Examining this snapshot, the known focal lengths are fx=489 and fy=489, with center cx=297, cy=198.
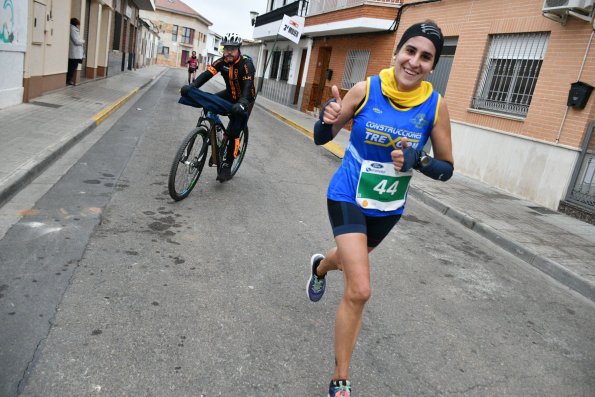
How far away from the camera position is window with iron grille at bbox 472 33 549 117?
33.1ft

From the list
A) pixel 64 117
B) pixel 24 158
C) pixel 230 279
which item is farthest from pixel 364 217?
pixel 64 117

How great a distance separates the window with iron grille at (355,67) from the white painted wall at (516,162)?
6.71 metres

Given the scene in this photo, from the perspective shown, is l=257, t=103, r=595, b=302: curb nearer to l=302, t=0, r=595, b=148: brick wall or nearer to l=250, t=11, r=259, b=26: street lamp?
l=302, t=0, r=595, b=148: brick wall

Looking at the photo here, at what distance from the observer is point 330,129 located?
108 inches

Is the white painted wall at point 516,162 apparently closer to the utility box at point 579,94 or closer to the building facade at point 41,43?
the utility box at point 579,94

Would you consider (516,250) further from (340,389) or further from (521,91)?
(521,91)

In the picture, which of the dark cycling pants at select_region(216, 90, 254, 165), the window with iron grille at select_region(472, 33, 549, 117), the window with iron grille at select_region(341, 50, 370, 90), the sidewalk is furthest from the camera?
the window with iron grille at select_region(341, 50, 370, 90)

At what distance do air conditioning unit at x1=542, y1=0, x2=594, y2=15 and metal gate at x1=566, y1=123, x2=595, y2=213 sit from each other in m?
2.06

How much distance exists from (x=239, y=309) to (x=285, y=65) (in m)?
25.7

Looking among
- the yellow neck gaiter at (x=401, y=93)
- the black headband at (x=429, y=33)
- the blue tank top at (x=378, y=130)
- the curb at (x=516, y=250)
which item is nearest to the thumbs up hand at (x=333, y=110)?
the blue tank top at (x=378, y=130)

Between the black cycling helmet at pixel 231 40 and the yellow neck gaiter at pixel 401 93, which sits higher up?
the black cycling helmet at pixel 231 40

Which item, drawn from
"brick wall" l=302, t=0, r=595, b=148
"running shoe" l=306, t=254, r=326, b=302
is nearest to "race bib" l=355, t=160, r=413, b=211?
"running shoe" l=306, t=254, r=326, b=302

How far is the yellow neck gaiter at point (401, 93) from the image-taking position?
8.71 ft

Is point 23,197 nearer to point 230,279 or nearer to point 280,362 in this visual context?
point 230,279
